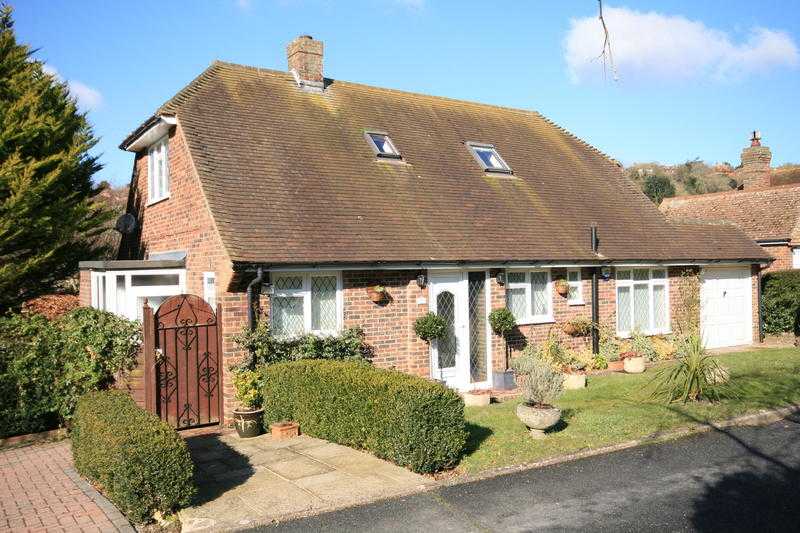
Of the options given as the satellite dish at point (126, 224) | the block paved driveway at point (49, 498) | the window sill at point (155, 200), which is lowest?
the block paved driveway at point (49, 498)

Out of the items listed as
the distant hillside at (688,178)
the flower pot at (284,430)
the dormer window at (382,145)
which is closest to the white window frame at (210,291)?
the flower pot at (284,430)

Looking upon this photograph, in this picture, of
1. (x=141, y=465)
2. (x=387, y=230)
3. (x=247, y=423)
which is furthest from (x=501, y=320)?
(x=141, y=465)

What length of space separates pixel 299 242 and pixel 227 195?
1.68 meters

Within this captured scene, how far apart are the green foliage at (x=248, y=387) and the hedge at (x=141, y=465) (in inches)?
129

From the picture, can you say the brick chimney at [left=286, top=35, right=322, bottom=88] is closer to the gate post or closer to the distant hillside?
the gate post

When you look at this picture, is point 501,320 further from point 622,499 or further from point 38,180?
point 38,180

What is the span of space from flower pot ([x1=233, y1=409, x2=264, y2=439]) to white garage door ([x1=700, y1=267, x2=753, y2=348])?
13266mm

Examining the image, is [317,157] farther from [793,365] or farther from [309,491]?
[793,365]

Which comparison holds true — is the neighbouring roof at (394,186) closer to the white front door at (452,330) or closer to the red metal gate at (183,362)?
the white front door at (452,330)

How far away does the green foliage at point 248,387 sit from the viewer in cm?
1100

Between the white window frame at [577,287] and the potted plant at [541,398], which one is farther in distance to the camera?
the white window frame at [577,287]

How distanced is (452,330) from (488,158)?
621 cm

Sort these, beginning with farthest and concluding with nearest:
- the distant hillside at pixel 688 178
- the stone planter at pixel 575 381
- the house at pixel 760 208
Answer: the distant hillside at pixel 688 178, the house at pixel 760 208, the stone planter at pixel 575 381

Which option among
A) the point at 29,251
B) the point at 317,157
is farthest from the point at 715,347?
the point at 29,251
